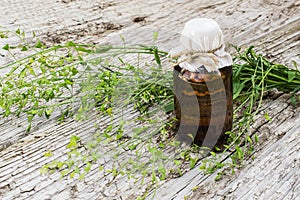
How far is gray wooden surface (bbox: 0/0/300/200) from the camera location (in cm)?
95

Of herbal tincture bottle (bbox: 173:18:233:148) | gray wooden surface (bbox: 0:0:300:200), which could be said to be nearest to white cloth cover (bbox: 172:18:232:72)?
herbal tincture bottle (bbox: 173:18:233:148)

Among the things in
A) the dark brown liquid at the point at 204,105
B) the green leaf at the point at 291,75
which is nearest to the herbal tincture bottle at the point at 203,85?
the dark brown liquid at the point at 204,105

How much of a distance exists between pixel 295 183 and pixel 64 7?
110 cm

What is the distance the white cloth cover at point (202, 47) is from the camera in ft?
3.12

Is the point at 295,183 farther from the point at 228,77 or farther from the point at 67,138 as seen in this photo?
the point at 67,138

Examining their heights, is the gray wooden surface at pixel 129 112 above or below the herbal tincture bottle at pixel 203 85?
below

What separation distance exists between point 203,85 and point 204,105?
43 mm

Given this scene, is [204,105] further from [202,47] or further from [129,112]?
[129,112]

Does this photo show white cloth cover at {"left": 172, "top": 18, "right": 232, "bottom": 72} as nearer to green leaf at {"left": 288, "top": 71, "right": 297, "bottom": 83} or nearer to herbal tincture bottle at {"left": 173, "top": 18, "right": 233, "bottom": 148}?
herbal tincture bottle at {"left": 173, "top": 18, "right": 233, "bottom": 148}

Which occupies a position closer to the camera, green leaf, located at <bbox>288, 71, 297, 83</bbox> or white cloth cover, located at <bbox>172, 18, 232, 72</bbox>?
white cloth cover, located at <bbox>172, 18, 232, 72</bbox>

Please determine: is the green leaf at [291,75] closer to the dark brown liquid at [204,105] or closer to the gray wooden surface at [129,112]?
the gray wooden surface at [129,112]

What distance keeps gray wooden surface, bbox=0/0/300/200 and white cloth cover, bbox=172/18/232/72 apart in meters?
0.20

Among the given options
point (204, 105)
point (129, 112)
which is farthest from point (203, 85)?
point (129, 112)

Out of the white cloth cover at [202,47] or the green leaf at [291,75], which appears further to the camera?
the green leaf at [291,75]
